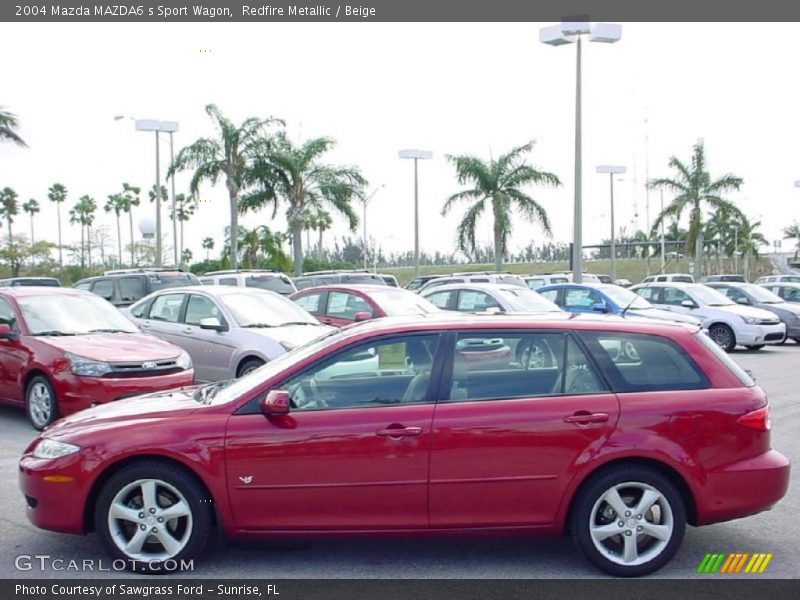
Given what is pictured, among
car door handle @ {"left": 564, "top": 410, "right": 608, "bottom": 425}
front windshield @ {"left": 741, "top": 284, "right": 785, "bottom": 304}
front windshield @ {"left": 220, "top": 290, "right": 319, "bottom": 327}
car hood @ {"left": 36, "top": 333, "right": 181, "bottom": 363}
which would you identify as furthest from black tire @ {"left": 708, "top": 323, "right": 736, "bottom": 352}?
car door handle @ {"left": 564, "top": 410, "right": 608, "bottom": 425}

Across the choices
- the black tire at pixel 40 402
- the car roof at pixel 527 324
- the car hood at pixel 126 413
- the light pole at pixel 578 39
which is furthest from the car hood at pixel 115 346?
the light pole at pixel 578 39

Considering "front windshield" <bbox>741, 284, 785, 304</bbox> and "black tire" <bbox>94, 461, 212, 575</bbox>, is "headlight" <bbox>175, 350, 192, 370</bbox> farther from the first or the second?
"front windshield" <bbox>741, 284, 785, 304</bbox>

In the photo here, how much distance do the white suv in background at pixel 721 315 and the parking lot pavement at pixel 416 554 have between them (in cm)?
1421

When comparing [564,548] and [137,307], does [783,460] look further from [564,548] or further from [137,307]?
[137,307]

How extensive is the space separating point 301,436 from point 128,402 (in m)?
1.46

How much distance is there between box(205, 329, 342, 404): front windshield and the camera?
5348 millimetres

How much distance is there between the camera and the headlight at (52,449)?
5152 mm

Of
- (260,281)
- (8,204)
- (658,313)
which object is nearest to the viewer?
(658,313)

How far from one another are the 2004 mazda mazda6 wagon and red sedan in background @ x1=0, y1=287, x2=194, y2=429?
412cm

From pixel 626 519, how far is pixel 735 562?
86 cm

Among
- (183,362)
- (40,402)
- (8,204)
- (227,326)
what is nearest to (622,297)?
(227,326)

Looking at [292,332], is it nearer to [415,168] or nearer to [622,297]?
[622,297]

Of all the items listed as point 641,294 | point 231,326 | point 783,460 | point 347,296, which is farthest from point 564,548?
point 641,294

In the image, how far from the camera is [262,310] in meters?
12.4
